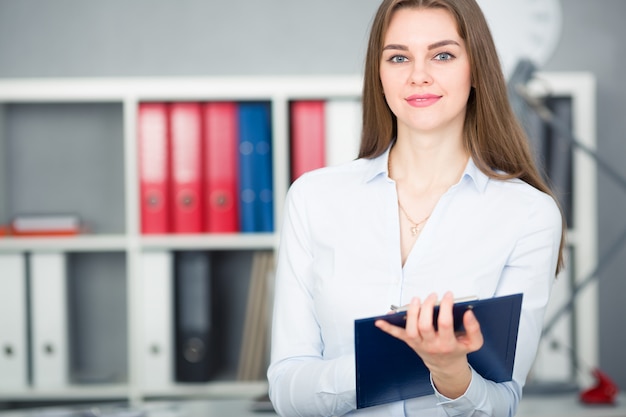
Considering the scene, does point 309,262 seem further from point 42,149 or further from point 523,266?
point 42,149

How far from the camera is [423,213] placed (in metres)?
1.33

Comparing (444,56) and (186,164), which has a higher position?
(444,56)

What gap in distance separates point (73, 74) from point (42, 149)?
28 centimetres

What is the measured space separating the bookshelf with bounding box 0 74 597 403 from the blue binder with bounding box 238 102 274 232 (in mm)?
Answer: 28

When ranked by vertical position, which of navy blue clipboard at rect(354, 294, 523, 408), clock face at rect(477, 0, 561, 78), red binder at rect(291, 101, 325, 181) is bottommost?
navy blue clipboard at rect(354, 294, 523, 408)

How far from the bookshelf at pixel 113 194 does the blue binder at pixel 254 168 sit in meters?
0.03

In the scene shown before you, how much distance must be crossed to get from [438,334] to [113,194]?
1979 millimetres

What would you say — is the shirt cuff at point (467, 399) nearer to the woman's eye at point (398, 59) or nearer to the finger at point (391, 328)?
the finger at point (391, 328)

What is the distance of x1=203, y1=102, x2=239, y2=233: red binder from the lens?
7.80 feet

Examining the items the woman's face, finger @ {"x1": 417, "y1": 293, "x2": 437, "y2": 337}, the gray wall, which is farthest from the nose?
the gray wall

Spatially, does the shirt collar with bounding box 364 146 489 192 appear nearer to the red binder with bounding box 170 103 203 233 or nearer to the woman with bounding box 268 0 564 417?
the woman with bounding box 268 0 564 417

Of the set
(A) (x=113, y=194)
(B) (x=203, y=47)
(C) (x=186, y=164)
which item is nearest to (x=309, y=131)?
(C) (x=186, y=164)

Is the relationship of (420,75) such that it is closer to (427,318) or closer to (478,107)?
(478,107)

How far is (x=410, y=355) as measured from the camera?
3.54 ft
